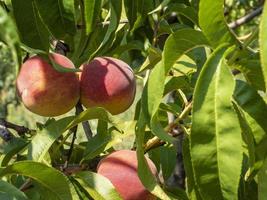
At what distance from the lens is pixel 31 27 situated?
2.81 feet

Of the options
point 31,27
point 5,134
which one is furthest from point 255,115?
point 5,134

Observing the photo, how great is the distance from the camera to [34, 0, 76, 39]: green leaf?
2.78 feet

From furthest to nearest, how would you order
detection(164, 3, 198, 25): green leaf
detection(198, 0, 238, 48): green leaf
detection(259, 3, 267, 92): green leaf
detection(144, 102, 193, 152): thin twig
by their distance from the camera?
detection(164, 3, 198, 25): green leaf
detection(144, 102, 193, 152): thin twig
detection(198, 0, 238, 48): green leaf
detection(259, 3, 267, 92): green leaf

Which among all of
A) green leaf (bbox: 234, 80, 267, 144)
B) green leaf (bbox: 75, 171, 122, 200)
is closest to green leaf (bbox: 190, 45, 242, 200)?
green leaf (bbox: 234, 80, 267, 144)

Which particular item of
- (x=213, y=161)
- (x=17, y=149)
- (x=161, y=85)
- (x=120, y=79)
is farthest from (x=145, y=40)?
(x=213, y=161)

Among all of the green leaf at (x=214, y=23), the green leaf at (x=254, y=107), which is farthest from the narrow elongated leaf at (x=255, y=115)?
the green leaf at (x=214, y=23)

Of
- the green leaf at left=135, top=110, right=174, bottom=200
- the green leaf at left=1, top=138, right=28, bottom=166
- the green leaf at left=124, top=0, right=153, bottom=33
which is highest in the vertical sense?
the green leaf at left=124, top=0, right=153, bottom=33

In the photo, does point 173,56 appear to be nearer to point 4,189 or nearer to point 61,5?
point 61,5

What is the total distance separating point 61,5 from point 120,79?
0.74 ft

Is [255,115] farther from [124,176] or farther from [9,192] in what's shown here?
[9,192]

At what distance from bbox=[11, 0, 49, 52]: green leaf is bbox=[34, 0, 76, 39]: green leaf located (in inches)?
0.5

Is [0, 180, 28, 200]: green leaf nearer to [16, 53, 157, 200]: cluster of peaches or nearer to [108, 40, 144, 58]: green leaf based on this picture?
[16, 53, 157, 200]: cluster of peaches

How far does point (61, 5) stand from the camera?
2.80 ft

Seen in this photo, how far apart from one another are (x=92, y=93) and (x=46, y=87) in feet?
0.28
